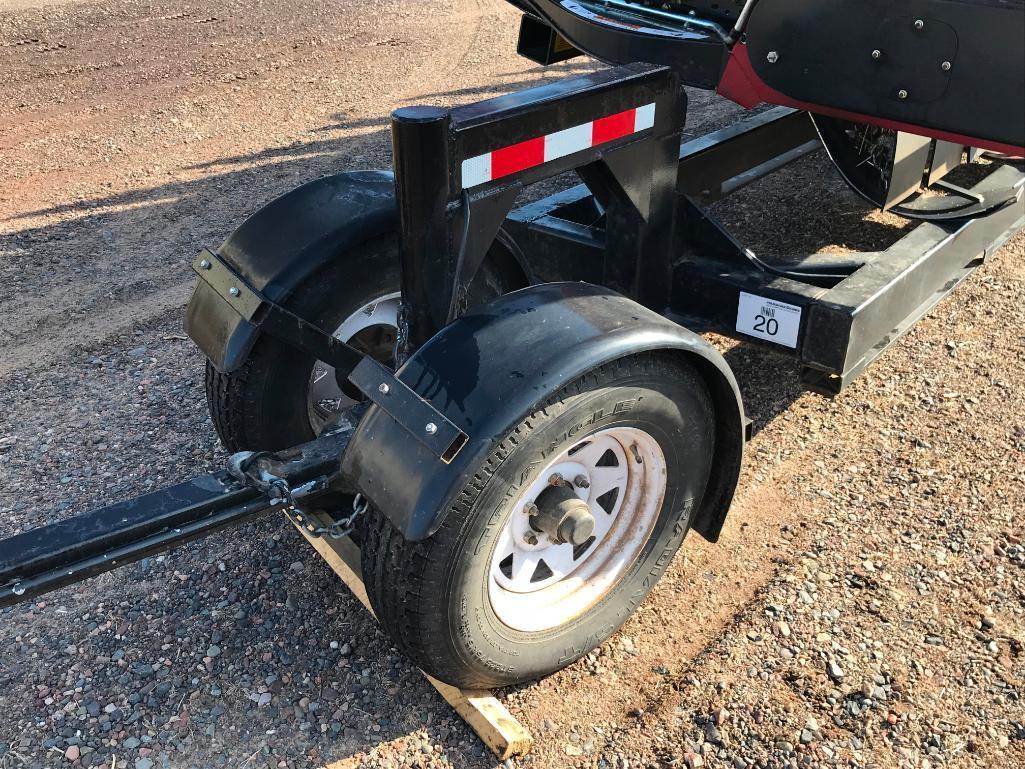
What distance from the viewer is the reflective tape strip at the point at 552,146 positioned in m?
2.56

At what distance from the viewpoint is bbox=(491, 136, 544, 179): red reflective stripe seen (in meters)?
2.60

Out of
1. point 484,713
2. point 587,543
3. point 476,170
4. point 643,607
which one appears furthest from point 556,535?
point 476,170

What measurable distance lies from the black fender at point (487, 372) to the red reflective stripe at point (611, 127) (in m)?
0.54

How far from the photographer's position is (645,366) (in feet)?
8.19

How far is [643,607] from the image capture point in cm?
304

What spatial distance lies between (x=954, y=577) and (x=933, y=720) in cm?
64

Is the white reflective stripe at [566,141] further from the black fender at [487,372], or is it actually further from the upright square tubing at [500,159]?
the black fender at [487,372]

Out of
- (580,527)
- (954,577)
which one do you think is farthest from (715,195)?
(580,527)

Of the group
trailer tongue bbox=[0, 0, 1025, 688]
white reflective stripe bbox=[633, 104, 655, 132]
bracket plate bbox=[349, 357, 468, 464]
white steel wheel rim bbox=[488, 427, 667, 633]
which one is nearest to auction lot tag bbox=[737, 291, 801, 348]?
trailer tongue bbox=[0, 0, 1025, 688]

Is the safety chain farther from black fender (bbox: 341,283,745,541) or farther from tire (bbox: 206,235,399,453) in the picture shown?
tire (bbox: 206,235,399,453)

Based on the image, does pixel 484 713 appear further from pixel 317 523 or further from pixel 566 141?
pixel 566 141

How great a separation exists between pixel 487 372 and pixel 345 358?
743 mm

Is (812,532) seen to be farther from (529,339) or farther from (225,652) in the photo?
(225,652)

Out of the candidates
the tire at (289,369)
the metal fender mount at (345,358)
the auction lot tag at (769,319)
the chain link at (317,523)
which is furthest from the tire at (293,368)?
the auction lot tag at (769,319)
